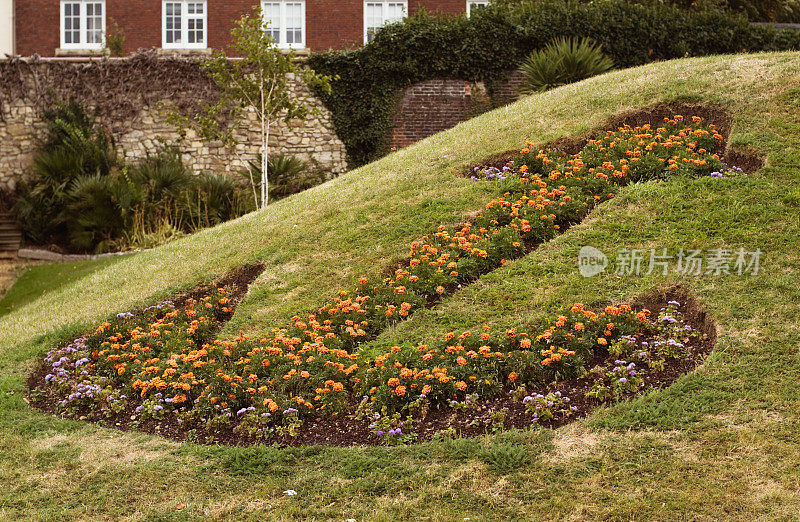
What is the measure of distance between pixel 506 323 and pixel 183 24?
2098 cm

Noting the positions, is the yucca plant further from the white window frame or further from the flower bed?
the white window frame

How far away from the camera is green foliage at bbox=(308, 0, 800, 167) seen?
19016mm

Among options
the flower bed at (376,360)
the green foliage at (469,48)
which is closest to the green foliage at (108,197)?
the green foliage at (469,48)

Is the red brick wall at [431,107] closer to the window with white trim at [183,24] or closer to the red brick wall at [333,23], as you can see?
the red brick wall at [333,23]

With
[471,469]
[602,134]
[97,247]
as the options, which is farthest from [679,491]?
[97,247]

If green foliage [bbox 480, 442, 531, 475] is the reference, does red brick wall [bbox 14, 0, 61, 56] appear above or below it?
above

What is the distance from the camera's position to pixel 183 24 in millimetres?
25047

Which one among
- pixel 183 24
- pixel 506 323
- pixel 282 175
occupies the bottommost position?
pixel 506 323

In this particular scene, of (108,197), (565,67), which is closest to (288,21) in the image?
(108,197)

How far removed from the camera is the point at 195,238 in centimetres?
1295

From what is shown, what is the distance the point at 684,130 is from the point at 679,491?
6433 millimetres

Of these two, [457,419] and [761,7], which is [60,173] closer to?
[457,419]

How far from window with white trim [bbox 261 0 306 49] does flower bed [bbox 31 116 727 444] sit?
56.7 feet

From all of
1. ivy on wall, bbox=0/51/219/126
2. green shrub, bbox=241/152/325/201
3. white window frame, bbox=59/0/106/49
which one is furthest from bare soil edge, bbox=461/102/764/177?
white window frame, bbox=59/0/106/49
